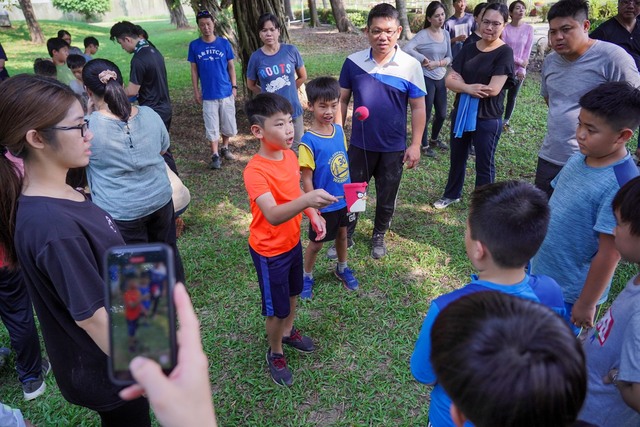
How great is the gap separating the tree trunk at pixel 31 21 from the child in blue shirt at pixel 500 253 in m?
25.5

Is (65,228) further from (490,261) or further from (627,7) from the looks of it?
(627,7)

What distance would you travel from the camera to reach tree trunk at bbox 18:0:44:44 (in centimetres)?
2039

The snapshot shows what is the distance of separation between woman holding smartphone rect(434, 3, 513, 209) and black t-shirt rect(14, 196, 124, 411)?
11.8ft

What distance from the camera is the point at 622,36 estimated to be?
4332 millimetres

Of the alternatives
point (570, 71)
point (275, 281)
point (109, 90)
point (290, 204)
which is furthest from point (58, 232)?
point (570, 71)

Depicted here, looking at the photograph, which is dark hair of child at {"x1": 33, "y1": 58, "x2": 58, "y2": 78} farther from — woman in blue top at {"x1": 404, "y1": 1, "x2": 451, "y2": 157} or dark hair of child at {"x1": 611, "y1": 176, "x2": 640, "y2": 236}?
dark hair of child at {"x1": 611, "y1": 176, "x2": 640, "y2": 236}

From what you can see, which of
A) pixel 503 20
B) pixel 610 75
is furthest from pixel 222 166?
pixel 610 75

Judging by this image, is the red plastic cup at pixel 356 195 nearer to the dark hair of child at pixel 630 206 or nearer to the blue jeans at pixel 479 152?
the dark hair of child at pixel 630 206

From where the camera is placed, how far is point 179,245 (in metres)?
4.36

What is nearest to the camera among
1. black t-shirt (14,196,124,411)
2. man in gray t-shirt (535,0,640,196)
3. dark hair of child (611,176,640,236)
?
black t-shirt (14,196,124,411)

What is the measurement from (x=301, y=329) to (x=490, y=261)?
6.33 feet

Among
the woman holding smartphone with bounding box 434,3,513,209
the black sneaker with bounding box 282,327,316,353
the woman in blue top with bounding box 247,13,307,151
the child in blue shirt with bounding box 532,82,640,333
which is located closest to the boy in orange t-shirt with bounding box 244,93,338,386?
the black sneaker with bounding box 282,327,316,353

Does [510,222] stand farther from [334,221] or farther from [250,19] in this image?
[250,19]

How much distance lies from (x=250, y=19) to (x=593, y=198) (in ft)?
20.7
